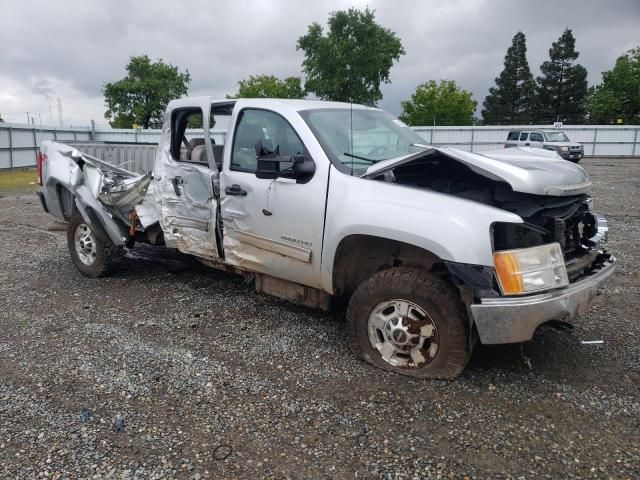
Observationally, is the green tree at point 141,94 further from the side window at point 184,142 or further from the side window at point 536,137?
the side window at point 184,142

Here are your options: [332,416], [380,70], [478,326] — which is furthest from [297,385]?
[380,70]

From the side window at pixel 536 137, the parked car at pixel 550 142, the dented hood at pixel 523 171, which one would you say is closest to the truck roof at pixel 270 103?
the dented hood at pixel 523 171

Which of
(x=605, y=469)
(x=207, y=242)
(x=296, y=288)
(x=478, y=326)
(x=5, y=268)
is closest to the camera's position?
(x=605, y=469)

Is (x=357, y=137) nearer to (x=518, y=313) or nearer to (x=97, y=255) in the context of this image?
(x=518, y=313)

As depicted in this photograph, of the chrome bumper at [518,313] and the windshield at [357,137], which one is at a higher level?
the windshield at [357,137]

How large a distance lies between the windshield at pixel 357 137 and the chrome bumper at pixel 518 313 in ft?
4.59

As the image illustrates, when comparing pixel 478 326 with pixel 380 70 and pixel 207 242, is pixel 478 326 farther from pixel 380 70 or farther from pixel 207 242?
pixel 380 70

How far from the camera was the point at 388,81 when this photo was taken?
167 feet

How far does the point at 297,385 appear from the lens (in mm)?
3488

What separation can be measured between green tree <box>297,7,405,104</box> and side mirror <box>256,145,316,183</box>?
1750 inches

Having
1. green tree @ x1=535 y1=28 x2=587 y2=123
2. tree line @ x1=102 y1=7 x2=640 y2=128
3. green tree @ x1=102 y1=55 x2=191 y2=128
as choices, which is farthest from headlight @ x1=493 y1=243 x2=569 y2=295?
green tree @ x1=535 y1=28 x2=587 y2=123

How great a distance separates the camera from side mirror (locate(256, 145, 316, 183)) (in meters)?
3.87

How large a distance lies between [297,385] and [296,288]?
1.04 m

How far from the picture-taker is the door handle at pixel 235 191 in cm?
434
